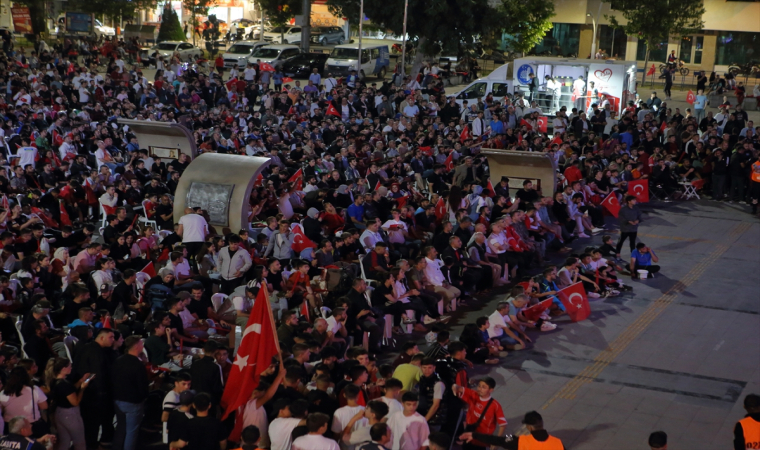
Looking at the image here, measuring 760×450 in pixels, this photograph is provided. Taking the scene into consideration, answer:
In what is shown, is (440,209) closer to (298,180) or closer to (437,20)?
(298,180)

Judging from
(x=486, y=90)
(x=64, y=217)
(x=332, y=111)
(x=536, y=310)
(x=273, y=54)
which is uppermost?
(x=273, y=54)

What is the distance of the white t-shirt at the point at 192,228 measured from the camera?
14922 millimetres

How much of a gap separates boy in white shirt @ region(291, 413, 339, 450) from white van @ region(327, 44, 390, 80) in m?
34.5

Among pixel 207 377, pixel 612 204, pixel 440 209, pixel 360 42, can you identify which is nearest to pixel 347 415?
pixel 207 377

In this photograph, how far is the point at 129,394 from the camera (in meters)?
8.79

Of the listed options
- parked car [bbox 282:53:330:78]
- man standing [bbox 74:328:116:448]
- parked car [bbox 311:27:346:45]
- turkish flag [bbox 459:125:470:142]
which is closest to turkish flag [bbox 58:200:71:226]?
man standing [bbox 74:328:116:448]

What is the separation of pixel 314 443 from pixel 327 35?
55.1 m

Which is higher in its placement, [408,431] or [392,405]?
[392,405]

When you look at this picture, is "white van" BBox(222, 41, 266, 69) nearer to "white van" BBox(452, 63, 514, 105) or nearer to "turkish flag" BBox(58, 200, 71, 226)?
"white van" BBox(452, 63, 514, 105)

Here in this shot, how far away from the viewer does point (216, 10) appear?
83.5 m

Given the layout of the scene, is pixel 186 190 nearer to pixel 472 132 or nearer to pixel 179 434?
pixel 179 434

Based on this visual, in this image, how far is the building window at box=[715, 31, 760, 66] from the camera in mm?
55719

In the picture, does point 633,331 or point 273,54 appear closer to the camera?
point 633,331

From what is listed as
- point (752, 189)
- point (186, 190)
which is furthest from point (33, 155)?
point (752, 189)
